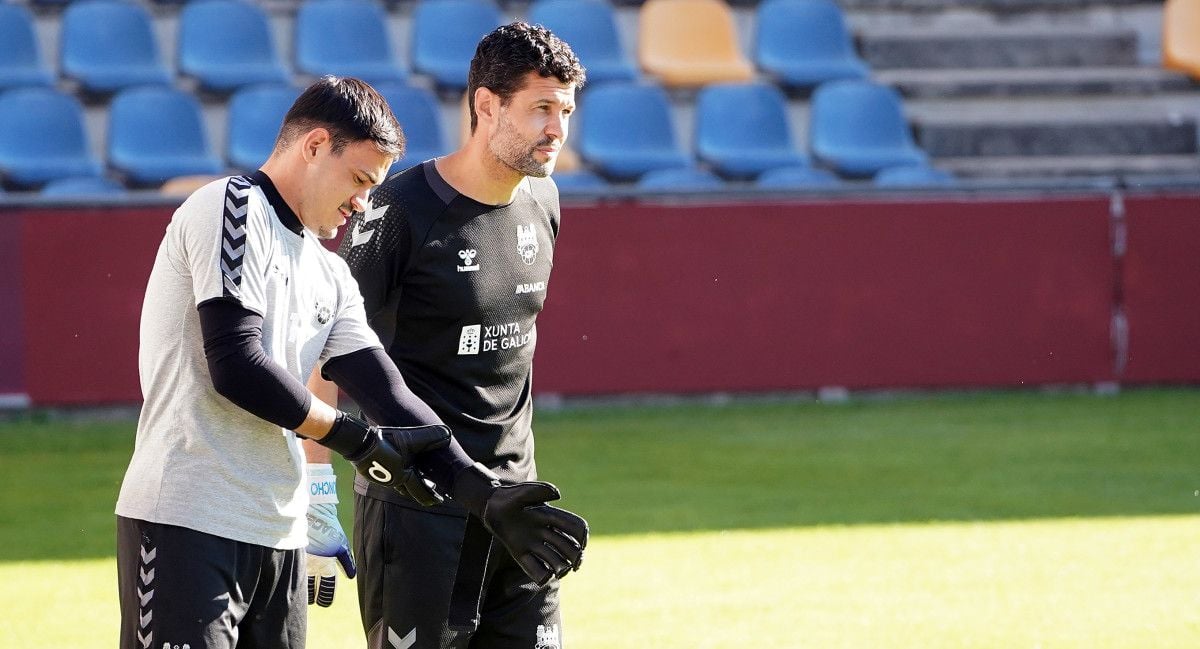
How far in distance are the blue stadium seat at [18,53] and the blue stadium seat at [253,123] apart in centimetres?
171

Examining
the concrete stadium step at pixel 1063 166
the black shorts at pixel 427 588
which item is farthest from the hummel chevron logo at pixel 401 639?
the concrete stadium step at pixel 1063 166

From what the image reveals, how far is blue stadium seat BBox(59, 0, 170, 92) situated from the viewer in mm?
14398

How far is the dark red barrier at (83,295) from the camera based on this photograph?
11234mm

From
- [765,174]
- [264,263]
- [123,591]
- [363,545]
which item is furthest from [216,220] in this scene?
[765,174]

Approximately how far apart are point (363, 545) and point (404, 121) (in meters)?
9.91

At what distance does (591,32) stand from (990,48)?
4.23 meters

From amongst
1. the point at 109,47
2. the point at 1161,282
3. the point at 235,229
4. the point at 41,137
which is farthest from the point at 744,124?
the point at 235,229

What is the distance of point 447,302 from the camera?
4219 millimetres

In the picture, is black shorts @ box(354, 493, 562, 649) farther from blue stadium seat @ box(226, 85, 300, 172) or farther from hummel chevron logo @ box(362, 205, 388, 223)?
blue stadium seat @ box(226, 85, 300, 172)

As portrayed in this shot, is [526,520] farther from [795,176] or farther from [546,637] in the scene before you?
[795,176]

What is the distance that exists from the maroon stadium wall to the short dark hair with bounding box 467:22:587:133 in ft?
24.7

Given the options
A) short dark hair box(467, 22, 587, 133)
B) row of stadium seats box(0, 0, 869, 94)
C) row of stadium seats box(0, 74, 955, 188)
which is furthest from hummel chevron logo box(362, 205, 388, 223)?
row of stadium seats box(0, 0, 869, 94)

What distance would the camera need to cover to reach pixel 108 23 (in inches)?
573

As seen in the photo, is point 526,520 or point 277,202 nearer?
point 277,202
